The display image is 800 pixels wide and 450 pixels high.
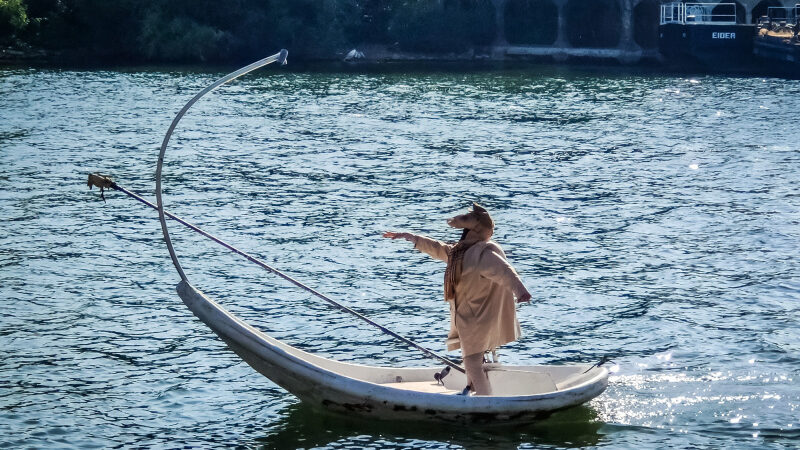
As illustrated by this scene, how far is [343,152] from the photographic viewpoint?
37.3 meters

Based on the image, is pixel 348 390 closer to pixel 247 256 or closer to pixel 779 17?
pixel 247 256

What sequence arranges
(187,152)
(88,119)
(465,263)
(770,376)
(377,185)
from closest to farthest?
(465,263) → (770,376) → (377,185) → (187,152) → (88,119)

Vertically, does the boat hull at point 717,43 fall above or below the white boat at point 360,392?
above

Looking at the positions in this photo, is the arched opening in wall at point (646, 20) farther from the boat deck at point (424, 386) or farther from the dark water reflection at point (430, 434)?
the boat deck at point (424, 386)

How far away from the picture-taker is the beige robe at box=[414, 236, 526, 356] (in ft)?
40.7

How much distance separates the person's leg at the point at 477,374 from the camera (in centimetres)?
1288

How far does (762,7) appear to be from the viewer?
78000mm

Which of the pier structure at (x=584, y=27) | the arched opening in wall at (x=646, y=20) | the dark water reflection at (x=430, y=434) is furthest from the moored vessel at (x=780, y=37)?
the dark water reflection at (x=430, y=434)

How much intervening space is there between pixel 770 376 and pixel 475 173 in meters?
19.0

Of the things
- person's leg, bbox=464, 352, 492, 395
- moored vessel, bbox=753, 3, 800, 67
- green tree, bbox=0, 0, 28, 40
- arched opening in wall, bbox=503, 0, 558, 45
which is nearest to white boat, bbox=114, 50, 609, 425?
person's leg, bbox=464, 352, 492, 395

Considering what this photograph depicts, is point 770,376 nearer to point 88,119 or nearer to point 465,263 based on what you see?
point 465,263

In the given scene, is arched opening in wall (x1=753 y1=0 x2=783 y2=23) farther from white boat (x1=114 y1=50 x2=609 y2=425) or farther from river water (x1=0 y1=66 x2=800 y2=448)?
white boat (x1=114 y1=50 x2=609 y2=425)

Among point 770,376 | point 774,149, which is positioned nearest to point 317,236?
point 770,376

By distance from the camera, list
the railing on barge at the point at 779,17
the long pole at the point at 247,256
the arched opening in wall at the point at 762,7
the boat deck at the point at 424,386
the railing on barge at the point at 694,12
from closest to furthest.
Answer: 1. the long pole at the point at 247,256
2. the boat deck at the point at 424,386
3. the railing on barge at the point at 694,12
4. the railing on barge at the point at 779,17
5. the arched opening in wall at the point at 762,7
